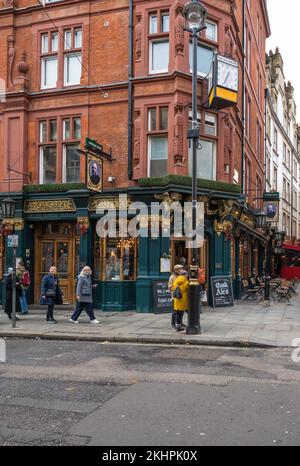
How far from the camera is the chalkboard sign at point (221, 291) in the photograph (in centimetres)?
1816

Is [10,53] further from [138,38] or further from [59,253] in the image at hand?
[59,253]

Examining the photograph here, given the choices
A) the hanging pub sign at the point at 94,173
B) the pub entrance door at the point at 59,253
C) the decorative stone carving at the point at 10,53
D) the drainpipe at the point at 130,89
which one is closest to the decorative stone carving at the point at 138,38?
the drainpipe at the point at 130,89

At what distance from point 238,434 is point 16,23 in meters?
19.5

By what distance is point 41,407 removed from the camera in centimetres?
665

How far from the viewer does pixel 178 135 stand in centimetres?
1738

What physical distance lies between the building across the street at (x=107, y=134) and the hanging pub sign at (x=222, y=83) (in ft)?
2.11

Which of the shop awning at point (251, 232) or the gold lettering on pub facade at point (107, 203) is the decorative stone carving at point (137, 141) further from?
the shop awning at point (251, 232)

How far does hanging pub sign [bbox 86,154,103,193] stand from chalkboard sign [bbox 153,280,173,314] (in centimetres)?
393

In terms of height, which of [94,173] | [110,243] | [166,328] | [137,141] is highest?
[137,141]

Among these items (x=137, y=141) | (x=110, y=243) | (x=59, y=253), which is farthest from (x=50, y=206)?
(x=137, y=141)

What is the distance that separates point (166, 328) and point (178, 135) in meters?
7.09

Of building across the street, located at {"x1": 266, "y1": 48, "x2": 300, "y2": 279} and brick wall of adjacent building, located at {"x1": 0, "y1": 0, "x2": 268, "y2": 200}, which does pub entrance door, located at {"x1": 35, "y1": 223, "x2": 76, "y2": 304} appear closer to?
brick wall of adjacent building, located at {"x1": 0, "y1": 0, "x2": 268, "y2": 200}
